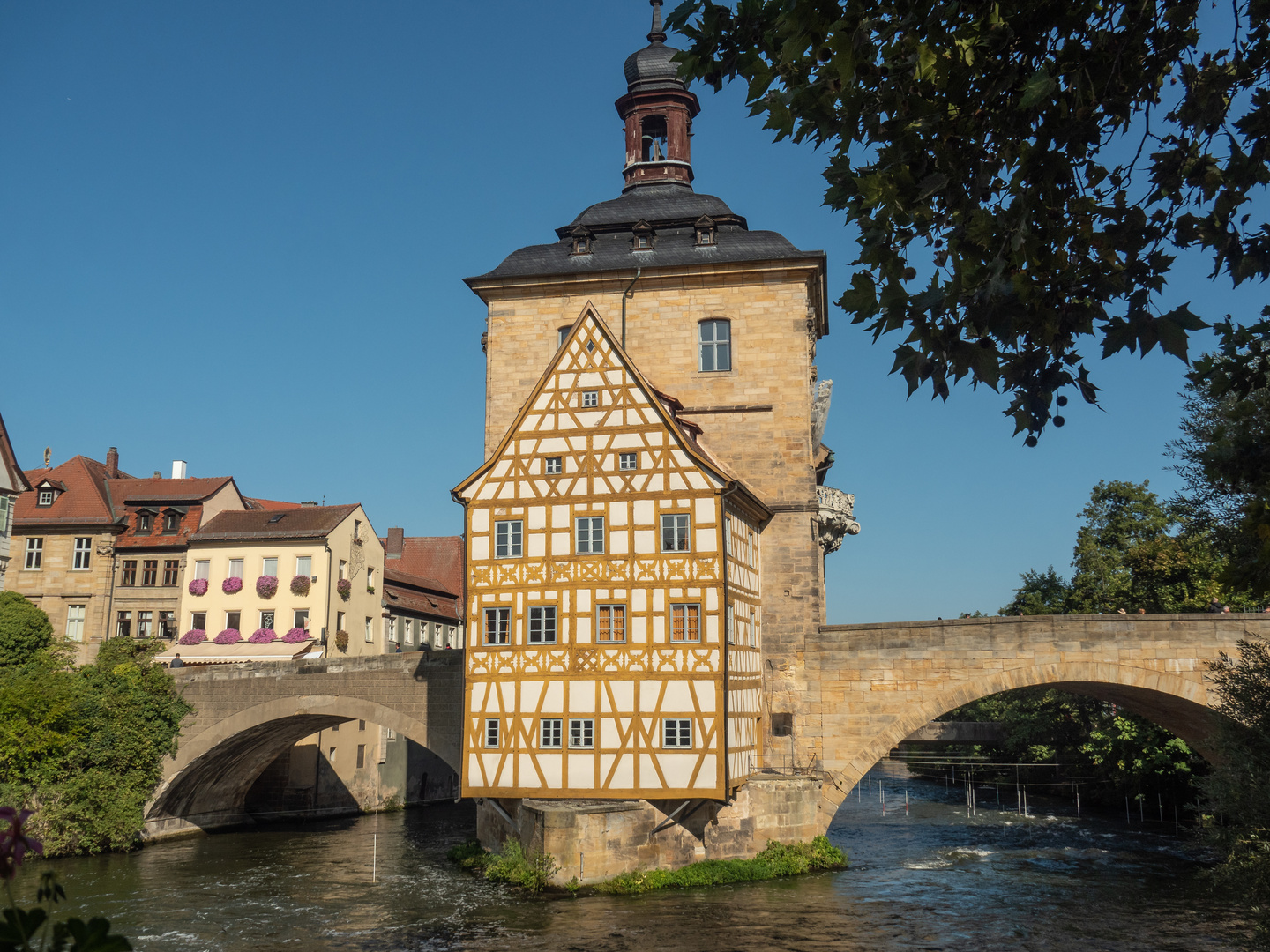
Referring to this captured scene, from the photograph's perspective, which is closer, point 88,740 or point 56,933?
point 56,933

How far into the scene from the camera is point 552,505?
22.6 meters

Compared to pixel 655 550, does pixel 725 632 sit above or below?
below

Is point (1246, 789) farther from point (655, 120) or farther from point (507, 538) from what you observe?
point (655, 120)

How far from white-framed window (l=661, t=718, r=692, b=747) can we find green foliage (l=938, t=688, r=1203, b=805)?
1398cm

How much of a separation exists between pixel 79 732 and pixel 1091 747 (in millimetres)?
28005

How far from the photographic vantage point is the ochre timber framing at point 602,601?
21.1 meters

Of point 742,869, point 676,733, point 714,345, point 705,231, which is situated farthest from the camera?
point 705,231

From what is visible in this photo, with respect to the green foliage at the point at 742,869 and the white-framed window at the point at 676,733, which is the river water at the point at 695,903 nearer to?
the green foliage at the point at 742,869

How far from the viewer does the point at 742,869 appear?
22.0m

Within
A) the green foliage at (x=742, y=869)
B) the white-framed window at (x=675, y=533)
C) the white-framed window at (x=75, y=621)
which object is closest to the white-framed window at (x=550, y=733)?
the green foliage at (x=742, y=869)

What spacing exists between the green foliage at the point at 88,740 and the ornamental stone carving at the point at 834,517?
17.4 m

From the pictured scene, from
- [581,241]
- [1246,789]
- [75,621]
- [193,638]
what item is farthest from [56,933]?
[75,621]

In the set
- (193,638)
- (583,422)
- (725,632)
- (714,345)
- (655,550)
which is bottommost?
(725,632)

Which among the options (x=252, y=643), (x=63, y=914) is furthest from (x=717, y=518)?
(x=252, y=643)
